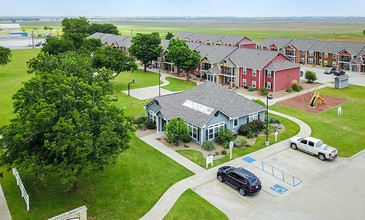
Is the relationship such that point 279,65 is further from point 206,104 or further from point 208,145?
point 208,145

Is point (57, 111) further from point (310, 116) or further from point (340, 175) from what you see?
point (310, 116)

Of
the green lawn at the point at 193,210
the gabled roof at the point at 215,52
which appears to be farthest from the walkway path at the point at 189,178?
the gabled roof at the point at 215,52

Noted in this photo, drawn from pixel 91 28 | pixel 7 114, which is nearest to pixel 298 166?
pixel 7 114

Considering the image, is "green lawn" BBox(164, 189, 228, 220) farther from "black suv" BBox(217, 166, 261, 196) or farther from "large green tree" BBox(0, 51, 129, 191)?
"large green tree" BBox(0, 51, 129, 191)

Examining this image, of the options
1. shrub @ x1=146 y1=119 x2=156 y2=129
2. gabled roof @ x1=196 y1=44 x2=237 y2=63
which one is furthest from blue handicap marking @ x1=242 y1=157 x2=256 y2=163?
gabled roof @ x1=196 y1=44 x2=237 y2=63

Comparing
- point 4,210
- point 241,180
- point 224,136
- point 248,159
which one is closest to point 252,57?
point 224,136
